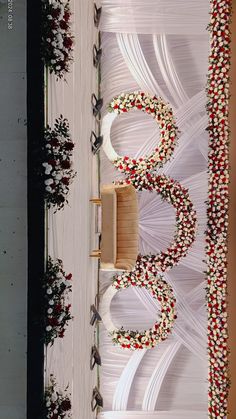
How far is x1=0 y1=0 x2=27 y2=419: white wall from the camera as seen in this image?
420cm

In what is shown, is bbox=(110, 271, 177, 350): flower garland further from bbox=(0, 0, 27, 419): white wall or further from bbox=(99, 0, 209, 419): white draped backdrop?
bbox=(0, 0, 27, 419): white wall

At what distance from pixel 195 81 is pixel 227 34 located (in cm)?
60

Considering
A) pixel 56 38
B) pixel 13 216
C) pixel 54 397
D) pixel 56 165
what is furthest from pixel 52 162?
pixel 54 397

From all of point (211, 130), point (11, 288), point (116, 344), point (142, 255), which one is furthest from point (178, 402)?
point (211, 130)

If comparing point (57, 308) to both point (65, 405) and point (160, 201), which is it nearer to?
point (65, 405)

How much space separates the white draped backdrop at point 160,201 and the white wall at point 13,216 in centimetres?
163

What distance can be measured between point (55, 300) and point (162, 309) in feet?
7.28

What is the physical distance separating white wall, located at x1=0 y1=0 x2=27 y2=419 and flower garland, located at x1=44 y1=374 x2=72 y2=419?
0.51 metres

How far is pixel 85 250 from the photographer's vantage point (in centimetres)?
480

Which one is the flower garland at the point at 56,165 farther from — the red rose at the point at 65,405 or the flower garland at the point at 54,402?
the red rose at the point at 65,405

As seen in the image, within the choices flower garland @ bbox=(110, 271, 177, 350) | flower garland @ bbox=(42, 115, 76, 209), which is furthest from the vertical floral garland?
flower garland @ bbox=(42, 115, 76, 209)

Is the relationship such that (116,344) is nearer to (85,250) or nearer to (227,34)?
(85,250)

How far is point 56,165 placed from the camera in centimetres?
373

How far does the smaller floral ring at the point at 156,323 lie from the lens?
5.57 meters
